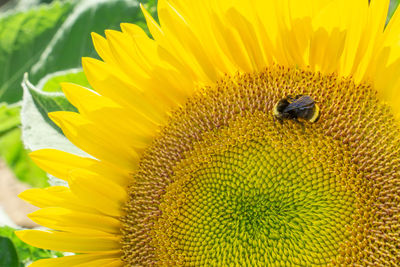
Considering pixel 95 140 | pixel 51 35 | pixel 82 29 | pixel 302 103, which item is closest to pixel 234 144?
pixel 302 103

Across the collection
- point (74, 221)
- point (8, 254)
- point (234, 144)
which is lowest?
point (8, 254)

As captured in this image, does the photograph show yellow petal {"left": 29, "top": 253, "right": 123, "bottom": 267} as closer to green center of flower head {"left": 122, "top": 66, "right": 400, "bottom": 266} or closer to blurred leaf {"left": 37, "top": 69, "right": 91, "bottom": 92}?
green center of flower head {"left": 122, "top": 66, "right": 400, "bottom": 266}

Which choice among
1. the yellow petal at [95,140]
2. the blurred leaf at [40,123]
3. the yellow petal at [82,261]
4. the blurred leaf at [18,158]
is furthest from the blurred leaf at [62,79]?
the blurred leaf at [18,158]

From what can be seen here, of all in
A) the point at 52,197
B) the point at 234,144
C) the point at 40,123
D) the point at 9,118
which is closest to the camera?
the point at 234,144

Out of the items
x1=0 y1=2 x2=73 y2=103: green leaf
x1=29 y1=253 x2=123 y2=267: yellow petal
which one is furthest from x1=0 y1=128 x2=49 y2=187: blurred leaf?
x1=29 y1=253 x2=123 y2=267: yellow petal

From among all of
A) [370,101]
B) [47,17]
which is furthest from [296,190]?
[47,17]

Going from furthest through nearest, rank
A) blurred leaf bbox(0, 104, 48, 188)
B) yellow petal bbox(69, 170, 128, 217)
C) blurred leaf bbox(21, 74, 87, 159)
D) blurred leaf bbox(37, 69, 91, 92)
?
blurred leaf bbox(0, 104, 48, 188) → blurred leaf bbox(37, 69, 91, 92) → blurred leaf bbox(21, 74, 87, 159) → yellow petal bbox(69, 170, 128, 217)

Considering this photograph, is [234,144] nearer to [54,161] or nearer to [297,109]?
[297,109]
